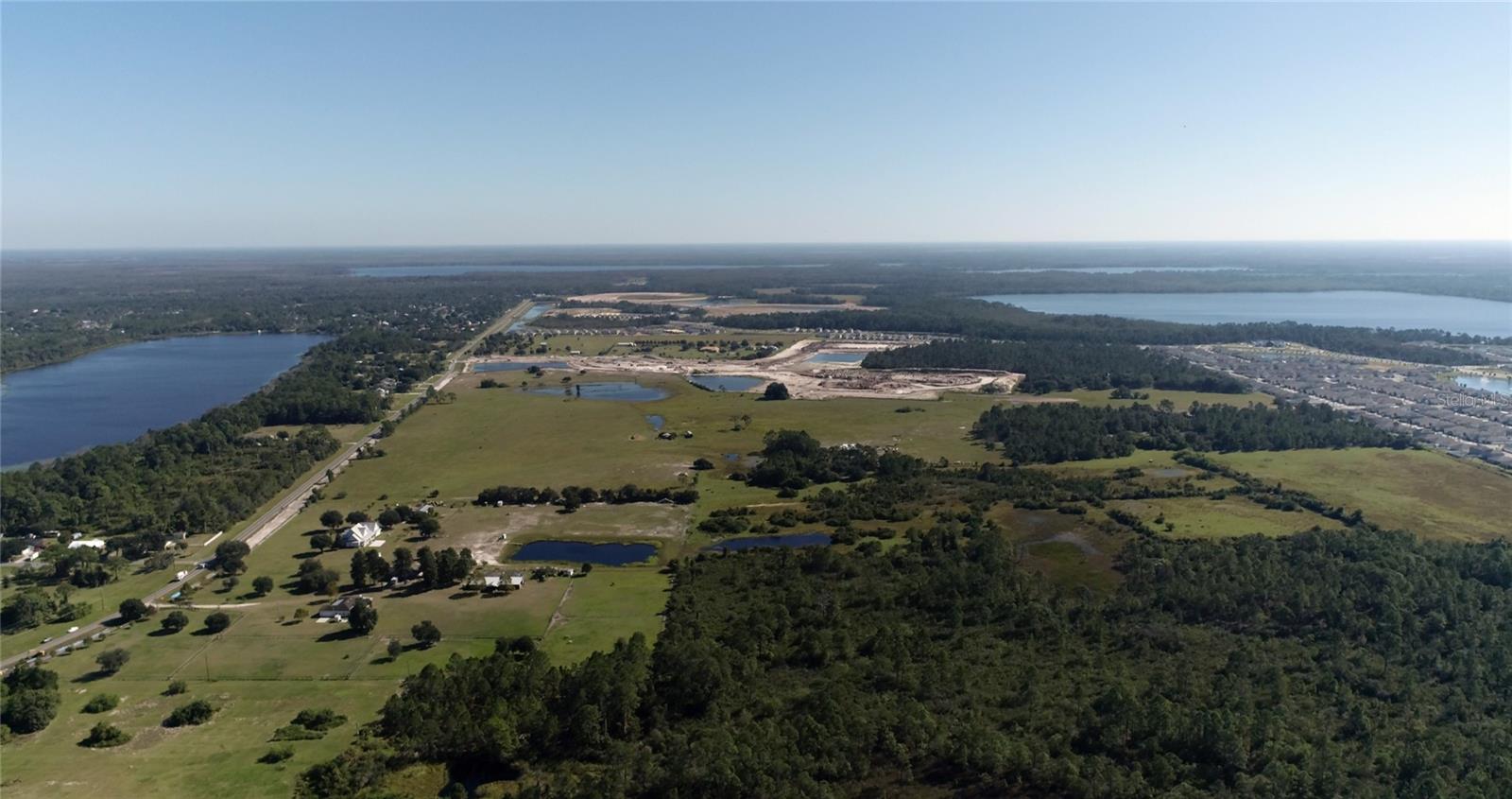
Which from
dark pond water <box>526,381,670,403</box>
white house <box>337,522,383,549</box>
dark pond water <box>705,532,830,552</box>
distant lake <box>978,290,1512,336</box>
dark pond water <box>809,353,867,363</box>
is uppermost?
distant lake <box>978,290,1512,336</box>

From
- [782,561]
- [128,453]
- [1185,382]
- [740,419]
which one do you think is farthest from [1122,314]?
[128,453]

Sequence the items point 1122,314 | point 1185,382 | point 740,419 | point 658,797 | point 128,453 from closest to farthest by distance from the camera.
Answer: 1. point 658,797
2. point 128,453
3. point 740,419
4. point 1185,382
5. point 1122,314

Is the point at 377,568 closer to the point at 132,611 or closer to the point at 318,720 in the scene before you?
the point at 132,611

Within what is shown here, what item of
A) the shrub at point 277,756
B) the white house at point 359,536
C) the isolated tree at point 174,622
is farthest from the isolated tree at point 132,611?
the shrub at point 277,756

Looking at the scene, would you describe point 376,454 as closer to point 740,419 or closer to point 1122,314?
point 740,419

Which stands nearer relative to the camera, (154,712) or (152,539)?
(154,712)

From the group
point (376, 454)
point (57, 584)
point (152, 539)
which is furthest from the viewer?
point (376, 454)

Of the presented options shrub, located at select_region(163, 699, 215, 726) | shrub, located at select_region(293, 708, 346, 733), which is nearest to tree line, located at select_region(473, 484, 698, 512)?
shrub, located at select_region(293, 708, 346, 733)

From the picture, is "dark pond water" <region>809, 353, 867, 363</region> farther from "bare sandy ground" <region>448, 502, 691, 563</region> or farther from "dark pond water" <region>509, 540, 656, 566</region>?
"dark pond water" <region>509, 540, 656, 566</region>
